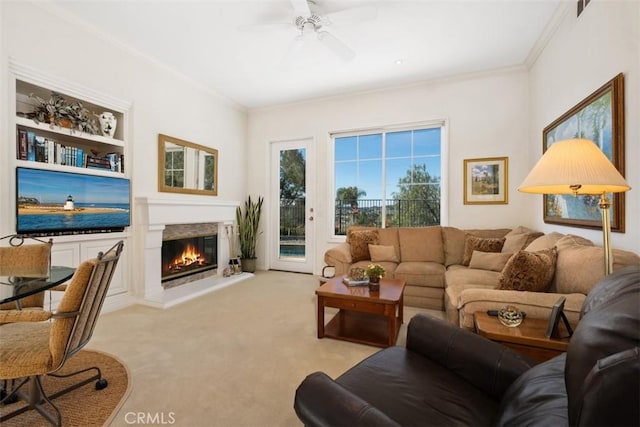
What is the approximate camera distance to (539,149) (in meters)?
3.48

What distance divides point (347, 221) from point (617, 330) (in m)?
4.35

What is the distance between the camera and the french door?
5141 mm

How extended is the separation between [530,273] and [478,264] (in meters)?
1.34

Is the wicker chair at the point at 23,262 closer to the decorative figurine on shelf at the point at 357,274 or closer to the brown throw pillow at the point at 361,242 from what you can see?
the decorative figurine on shelf at the point at 357,274

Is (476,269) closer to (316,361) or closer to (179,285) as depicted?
(316,361)

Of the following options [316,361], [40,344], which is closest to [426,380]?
[316,361]

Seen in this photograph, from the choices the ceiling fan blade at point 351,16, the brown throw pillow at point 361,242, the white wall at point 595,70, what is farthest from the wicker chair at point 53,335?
the white wall at point 595,70

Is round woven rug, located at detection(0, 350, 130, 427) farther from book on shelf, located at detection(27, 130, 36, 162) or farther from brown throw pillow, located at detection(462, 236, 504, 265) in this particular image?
brown throw pillow, located at detection(462, 236, 504, 265)

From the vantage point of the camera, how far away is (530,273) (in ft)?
6.35

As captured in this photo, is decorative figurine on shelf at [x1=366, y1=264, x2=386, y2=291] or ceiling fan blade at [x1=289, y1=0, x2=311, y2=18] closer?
ceiling fan blade at [x1=289, y1=0, x2=311, y2=18]

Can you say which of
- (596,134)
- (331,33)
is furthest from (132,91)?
(596,134)

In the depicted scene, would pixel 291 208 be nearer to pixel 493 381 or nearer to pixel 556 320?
pixel 556 320

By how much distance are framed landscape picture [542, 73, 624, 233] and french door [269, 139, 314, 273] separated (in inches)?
134

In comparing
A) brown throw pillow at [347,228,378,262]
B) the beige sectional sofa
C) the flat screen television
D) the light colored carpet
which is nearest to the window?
the beige sectional sofa
